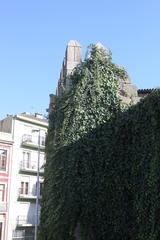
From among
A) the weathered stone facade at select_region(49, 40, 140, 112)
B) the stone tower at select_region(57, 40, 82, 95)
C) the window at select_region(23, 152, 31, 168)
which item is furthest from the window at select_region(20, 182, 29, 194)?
the stone tower at select_region(57, 40, 82, 95)

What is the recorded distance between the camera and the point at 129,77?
14.4 metres

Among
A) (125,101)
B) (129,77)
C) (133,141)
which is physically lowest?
(133,141)

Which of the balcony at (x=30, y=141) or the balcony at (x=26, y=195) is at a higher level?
the balcony at (x=30, y=141)

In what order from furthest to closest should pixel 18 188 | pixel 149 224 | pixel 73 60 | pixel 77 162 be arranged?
pixel 18 188, pixel 73 60, pixel 77 162, pixel 149 224

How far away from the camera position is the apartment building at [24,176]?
40719 mm

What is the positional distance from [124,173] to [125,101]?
289cm

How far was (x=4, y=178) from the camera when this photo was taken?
40281mm

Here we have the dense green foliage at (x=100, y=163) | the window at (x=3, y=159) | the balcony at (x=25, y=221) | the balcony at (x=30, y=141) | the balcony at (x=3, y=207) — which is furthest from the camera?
the balcony at (x=30, y=141)

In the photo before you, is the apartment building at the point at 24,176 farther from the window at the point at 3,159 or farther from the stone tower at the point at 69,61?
the stone tower at the point at 69,61

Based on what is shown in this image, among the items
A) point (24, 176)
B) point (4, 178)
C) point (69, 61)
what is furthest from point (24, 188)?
point (69, 61)

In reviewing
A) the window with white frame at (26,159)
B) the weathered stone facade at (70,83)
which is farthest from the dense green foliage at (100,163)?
the window with white frame at (26,159)

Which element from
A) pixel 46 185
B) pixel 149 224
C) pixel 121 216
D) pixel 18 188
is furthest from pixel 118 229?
pixel 18 188

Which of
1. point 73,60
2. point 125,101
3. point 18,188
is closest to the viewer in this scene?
point 125,101

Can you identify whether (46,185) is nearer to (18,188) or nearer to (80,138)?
(80,138)
